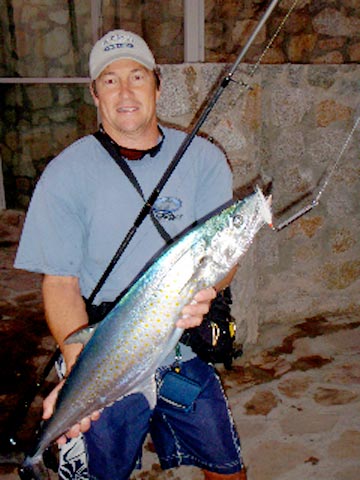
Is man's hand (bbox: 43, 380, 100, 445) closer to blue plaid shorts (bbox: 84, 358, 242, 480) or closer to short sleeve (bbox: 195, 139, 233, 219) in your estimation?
blue plaid shorts (bbox: 84, 358, 242, 480)

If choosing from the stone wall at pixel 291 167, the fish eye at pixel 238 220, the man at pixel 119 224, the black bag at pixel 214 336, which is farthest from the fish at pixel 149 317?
the stone wall at pixel 291 167

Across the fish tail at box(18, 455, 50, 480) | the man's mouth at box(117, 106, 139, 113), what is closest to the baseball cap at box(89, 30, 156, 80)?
the man's mouth at box(117, 106, 139, 113)

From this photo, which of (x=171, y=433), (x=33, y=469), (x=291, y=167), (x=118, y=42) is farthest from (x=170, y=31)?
(x=33, y=469)

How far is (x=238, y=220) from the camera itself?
1.85m

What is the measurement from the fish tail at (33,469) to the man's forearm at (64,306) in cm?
43

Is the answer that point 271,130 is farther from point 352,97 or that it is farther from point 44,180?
point 44,180

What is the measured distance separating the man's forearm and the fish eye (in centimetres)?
97

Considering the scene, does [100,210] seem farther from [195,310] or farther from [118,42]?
[118,42]

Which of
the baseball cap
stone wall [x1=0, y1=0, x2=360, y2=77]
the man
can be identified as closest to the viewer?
the man

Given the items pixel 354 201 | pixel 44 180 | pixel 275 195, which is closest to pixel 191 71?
pixel 275 195

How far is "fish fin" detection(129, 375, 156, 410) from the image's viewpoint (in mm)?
2244

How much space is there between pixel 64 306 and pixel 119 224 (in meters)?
0.48

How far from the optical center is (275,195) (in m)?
4.77

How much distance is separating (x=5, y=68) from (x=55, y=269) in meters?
7.27
